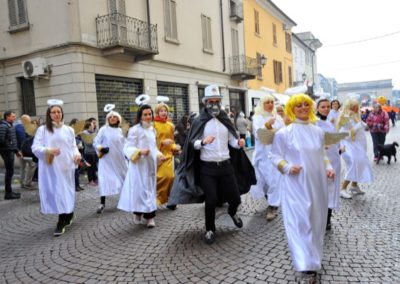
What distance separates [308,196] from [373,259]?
1216 millimetres

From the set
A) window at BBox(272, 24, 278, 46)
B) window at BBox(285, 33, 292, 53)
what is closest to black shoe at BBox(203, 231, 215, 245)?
window at BBox(272, 24, 278, 46)

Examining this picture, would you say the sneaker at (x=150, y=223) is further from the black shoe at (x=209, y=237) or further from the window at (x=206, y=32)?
the window at (x=206, y=32)

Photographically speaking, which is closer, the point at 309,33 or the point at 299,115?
the point at 299,115

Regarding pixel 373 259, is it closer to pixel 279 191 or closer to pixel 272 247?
pixel 272 247

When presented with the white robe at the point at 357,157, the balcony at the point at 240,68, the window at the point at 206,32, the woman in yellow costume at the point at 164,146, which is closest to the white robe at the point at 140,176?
the woman in yellow costume at the point at 164,146

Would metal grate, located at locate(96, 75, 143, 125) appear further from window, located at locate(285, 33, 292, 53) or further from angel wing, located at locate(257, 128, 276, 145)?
window, located at locate(285, 33, 292, 53)

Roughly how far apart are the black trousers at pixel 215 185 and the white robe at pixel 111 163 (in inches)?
104

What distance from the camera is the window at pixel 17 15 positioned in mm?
13734

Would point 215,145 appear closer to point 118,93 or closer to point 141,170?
point 141,170

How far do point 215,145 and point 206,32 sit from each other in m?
16.7

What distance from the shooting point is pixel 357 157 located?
724 centimetres

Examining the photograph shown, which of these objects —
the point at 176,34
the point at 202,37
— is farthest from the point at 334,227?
the point at 202,37

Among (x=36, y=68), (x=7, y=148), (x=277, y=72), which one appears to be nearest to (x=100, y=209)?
(x=7, y=148)

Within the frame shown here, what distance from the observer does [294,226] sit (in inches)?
143
